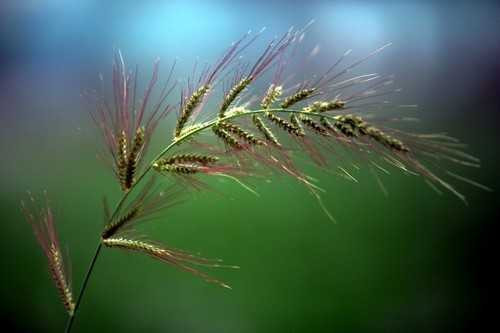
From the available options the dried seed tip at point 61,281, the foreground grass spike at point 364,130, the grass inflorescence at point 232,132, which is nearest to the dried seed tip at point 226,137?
the grass inflorescence at point 232,132

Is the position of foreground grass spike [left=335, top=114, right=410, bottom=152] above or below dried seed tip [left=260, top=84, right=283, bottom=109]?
below

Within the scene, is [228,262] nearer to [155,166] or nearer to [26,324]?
[26,324]

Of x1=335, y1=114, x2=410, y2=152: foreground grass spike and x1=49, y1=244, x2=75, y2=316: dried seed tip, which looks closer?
x1=335, y1=114, x2=410, y2=152: foreground grass spike

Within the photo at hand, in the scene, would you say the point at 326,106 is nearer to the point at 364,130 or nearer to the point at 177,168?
the point at 364,130

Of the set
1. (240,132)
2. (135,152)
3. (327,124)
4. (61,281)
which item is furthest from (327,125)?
(61,281)

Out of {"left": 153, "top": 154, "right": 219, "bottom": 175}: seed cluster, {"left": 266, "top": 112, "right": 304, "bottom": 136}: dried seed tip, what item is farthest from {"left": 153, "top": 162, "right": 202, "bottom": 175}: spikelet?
{"left": 266, "top": 112, "right": 304, "bottom": 136}: dried seed tip

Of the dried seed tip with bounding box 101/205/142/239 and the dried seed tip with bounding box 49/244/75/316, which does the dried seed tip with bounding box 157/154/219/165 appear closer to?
the dried seed tip with bounding box 101/205/142/239

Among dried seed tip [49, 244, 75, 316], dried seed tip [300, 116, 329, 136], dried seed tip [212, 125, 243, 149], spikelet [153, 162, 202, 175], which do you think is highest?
dried seed tip [300, 116, 329, 136]
